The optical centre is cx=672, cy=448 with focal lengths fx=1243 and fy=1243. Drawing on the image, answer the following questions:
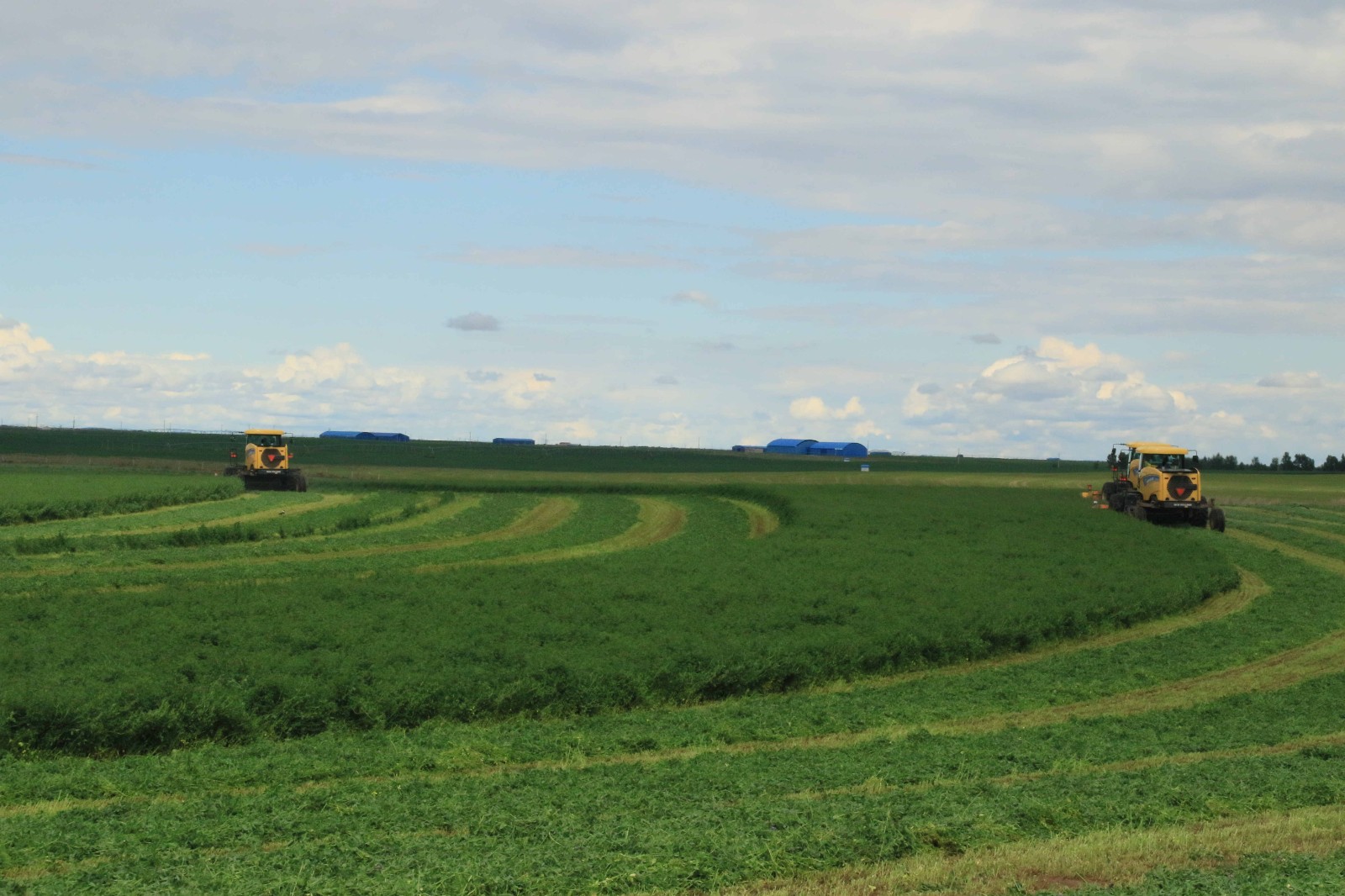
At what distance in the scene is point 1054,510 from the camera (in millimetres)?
50062

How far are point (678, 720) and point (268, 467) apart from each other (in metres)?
52.4

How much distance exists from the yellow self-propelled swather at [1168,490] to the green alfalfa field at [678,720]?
35.9 ft

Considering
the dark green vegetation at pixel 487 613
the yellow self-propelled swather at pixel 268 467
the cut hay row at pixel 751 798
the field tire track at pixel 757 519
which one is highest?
the yellow self-propelled swather at pixel 268 467

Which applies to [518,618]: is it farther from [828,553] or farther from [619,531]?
[619,531]

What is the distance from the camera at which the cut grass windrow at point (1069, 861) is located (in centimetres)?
1089

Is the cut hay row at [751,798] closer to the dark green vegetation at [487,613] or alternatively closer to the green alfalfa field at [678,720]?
the green alfalfa field at [678,720]

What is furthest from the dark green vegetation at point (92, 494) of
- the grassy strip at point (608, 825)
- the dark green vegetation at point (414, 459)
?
the dark green vegetation at point (414, 459)

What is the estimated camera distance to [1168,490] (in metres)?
49.7

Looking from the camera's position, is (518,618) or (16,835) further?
(518,618)

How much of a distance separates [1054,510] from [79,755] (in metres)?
41.0

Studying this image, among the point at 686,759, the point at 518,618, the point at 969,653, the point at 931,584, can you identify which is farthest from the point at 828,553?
the point at 686,759

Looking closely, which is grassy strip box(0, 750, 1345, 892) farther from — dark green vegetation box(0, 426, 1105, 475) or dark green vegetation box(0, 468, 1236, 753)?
dark green vegetation box(0, 426, 1105, 475)

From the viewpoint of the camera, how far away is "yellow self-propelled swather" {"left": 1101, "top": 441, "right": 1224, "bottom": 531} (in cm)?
4931

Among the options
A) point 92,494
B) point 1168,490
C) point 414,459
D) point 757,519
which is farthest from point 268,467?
point 414,459
